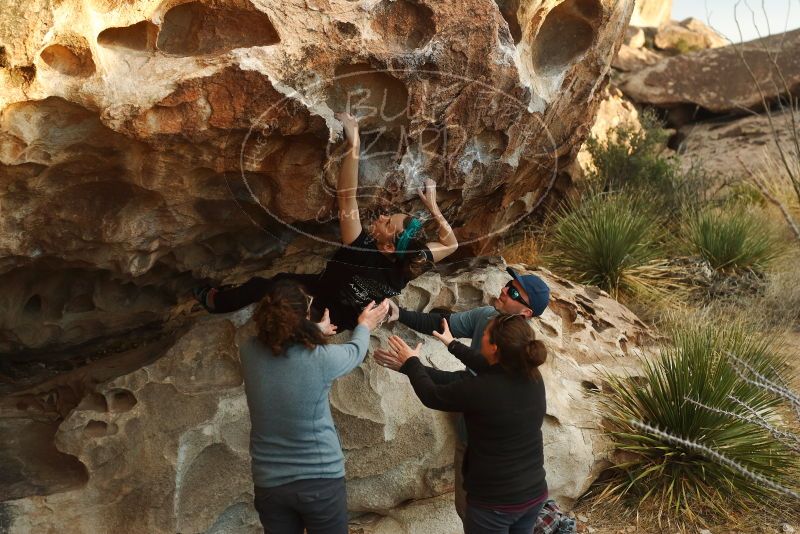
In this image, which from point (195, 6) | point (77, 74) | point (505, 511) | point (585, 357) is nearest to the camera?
Answer: point (505, 511)

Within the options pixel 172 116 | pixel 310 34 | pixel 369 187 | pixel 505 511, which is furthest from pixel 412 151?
pixel 505 511

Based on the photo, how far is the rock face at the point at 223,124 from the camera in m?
3.99

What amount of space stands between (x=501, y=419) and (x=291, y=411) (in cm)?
88

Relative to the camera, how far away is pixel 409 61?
15.0 feet

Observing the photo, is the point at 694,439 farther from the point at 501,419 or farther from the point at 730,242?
the point at 730,242

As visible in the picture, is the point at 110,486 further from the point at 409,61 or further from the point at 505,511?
the point at 409,61

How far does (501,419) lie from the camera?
3475mm

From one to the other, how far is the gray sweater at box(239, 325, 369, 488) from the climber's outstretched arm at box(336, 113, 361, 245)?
1.16m

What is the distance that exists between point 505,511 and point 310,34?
2.55m

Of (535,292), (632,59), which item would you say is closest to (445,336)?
(535,292)

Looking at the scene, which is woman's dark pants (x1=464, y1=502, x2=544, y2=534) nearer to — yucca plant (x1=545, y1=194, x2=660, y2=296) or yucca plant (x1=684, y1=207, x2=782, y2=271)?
yucca plant (x1=545, y1=194, x2=660, y2=296)

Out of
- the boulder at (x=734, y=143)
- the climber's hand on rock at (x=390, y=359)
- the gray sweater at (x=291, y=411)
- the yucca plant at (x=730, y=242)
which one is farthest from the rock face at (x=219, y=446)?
the boulder at (x=734, y=143)

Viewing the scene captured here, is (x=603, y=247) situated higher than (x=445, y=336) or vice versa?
(x=445, y=336)

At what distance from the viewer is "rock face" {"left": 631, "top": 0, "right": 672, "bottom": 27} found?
2788 cm
